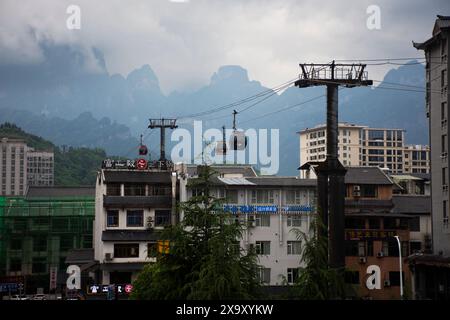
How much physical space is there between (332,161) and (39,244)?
58.9 ft

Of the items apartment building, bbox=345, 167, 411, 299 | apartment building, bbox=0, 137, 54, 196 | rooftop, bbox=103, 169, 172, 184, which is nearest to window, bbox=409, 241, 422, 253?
apartment building, bbox=345, 167, 411, 299

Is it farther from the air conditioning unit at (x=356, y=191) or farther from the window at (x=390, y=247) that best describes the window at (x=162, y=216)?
the window at (x=390, y=247)

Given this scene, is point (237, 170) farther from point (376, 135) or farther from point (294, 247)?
point (376, 135)

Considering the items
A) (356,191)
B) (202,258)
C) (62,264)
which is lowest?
(62,264)

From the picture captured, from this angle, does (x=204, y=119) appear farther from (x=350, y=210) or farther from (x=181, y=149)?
(x=350, y=210)

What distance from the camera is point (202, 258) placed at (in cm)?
1277

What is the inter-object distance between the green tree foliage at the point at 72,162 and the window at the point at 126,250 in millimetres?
7378

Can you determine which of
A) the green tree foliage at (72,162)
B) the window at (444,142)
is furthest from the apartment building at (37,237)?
the window at (444,142)

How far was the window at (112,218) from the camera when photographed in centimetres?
3416

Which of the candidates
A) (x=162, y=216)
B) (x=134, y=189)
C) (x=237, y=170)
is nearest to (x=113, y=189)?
(x=134, y=189)

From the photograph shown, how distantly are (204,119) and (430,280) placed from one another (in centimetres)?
1383

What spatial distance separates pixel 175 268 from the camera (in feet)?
42.8
